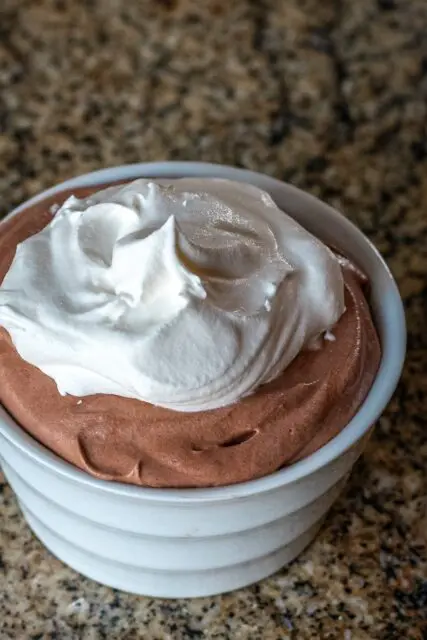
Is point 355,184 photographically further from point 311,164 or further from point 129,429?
point 129,429

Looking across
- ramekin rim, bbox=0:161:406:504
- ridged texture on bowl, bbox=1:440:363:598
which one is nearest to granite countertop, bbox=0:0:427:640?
ridged texture on bowl, bbox=1:440:363:598

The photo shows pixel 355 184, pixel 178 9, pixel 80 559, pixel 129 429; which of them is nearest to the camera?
pixel 129 429

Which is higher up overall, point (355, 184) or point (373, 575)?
point (355, 184)

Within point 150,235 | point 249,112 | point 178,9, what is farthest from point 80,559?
point 178,9

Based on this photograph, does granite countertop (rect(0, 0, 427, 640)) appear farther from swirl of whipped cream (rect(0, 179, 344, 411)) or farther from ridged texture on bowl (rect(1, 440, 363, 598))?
swirl of whipped cream (rect(0, 179, 344, 411))

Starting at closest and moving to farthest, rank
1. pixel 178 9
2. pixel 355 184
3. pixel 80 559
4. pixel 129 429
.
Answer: pixel 129 429, pixel 80 559, pixel 355 184, pixel 178 9

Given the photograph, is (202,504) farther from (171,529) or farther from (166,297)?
(166,297)
